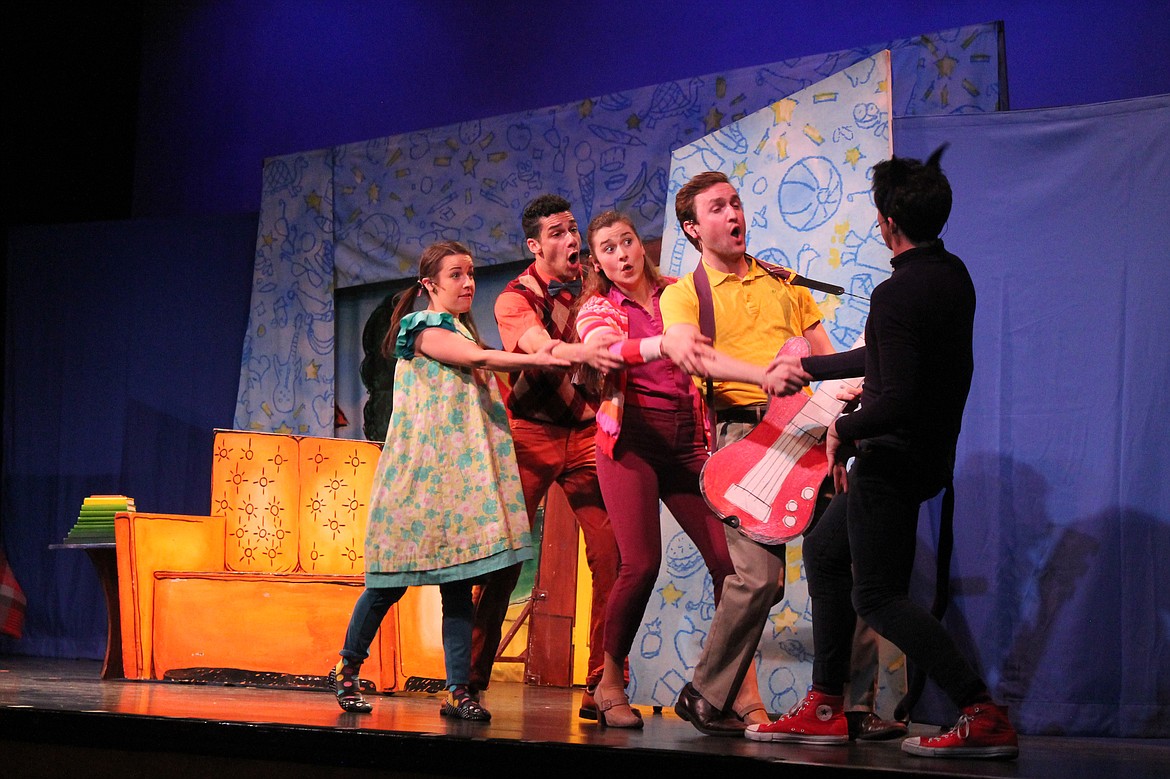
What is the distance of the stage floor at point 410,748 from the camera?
246 centimetres

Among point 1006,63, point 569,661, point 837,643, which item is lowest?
point 569,661

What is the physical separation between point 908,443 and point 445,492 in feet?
4.36

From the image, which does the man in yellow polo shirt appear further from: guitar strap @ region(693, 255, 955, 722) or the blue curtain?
the blue curtain

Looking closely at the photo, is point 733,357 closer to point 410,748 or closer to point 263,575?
point 410,748

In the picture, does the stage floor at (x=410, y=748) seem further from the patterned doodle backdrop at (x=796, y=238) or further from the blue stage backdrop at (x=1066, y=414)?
the patterned doodle backdrop at (x=796, y=238)

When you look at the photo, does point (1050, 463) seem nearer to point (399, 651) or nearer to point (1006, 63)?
point (1006, 63)

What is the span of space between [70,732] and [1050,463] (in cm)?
308

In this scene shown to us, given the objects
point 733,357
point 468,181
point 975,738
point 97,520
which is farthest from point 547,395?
point 97,520

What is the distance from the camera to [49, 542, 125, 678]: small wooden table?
5.27 m

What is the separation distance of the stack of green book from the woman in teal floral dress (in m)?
2.56

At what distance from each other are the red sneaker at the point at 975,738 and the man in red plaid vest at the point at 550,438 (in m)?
1.40

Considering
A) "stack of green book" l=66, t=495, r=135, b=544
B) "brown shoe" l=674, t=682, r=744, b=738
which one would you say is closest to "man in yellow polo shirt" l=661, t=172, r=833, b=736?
"brown shoe" l=674, t=682, r=744, b=738

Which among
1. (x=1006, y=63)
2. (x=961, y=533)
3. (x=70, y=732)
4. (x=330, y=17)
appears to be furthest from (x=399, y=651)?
(x=330, y=17)

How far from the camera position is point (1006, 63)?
471 centimetres
